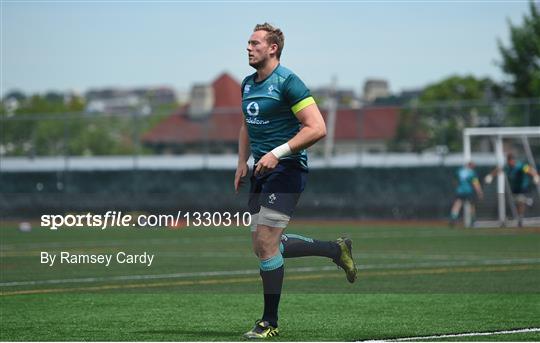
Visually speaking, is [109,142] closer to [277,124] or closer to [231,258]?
[231,258]

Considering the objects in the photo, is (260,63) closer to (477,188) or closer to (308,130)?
(308,130)

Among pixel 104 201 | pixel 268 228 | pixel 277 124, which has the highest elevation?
pixel 277 124

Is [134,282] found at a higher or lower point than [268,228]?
lower

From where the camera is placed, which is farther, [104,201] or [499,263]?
[104,201]

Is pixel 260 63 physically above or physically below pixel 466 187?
above

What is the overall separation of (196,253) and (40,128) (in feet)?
83.9

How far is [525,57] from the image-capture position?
50125mm

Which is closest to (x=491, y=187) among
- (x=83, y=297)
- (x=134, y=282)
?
(x=134, y=282)

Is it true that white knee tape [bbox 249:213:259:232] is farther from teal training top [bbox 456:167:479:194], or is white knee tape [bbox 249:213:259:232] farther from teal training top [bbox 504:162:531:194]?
teal training top [bbox 456:167:479:194]

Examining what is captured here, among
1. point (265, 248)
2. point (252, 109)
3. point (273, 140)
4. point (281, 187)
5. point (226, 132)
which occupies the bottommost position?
point (226, 132)

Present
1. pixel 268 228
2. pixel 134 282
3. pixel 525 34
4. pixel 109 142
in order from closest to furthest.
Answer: pixel 268 228, pixel 134 282, pixel 525 34, pixel 109 142

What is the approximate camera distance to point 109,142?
5338 centimetres

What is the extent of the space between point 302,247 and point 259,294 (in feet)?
12.7

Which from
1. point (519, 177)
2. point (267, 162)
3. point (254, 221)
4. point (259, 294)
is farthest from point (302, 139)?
point (519, 177)
